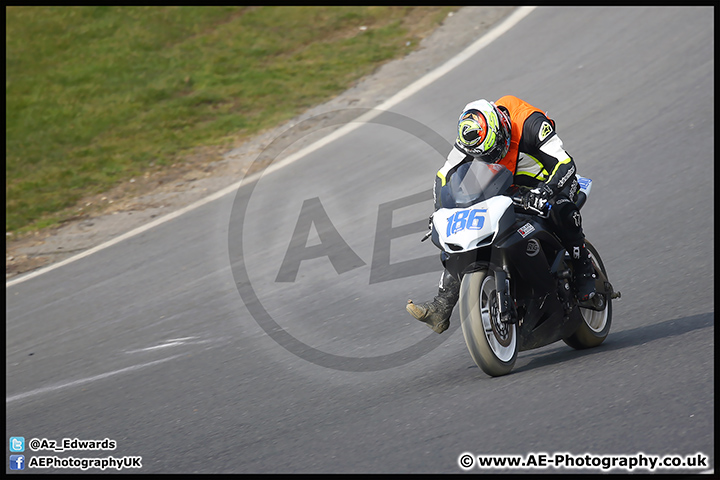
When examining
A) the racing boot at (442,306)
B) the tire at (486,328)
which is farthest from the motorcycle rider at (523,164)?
the tire at (486,328)

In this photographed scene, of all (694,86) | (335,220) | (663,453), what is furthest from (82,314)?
(694,86)

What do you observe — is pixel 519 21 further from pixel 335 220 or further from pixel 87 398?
pixel 87 398

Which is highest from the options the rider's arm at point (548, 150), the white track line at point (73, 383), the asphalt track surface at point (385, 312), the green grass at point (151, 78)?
the green grass at point (151, 78)

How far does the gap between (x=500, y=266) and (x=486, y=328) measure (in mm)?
380

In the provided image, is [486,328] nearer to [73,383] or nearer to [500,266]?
[500,266]

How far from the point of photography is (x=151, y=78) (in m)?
14.8

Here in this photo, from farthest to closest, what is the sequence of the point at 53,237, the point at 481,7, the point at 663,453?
the point at 481,7, the point at 53,237, the point at 663,453

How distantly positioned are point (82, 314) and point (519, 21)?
31.0ft

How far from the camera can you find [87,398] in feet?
19.0

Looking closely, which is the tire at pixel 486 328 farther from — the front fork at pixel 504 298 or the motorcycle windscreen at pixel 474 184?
the motorcycle windscreen at pixel 474 184

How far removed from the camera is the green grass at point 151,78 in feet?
40.4

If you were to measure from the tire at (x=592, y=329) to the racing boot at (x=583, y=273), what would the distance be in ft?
0.55

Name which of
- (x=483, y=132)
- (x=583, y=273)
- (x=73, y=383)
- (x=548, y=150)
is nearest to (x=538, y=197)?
(x=548, y=150)

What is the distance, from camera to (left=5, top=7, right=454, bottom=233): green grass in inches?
485
